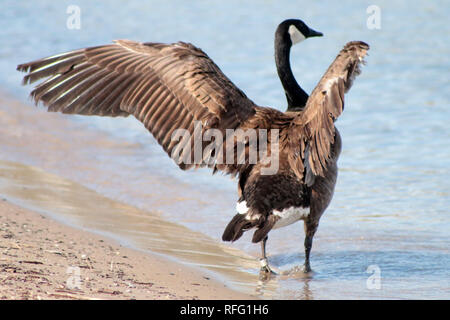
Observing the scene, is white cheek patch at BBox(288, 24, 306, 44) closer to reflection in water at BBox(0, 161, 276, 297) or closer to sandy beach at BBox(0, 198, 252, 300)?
reflection in water at BBox(0, 161, 276, 297)

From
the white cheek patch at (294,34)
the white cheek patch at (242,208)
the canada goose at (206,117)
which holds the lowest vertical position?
the white cheek patch at (242,208)

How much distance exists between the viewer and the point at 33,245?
5.50 meters

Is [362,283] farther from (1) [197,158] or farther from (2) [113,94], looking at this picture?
(2) [113,94]

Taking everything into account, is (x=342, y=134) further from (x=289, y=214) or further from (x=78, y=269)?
(x=78, y=269)

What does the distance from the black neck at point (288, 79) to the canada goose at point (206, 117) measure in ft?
1.60

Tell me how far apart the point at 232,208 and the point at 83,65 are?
2.42 metres

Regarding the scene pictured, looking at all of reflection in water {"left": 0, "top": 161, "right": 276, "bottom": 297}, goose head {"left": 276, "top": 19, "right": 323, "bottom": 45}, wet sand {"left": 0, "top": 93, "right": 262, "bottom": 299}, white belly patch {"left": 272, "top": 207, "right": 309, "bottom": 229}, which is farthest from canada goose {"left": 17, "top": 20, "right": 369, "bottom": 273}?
goose head {"left": 276, "top": 19, "right": 323, "bottom": 45}

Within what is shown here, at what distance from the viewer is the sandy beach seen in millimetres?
4516

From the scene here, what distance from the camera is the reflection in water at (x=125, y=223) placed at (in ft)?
19.7

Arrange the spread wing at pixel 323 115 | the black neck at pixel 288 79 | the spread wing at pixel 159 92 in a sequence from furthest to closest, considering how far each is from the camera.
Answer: the black neck at pixel 288 79
the spread wing at pixel 159 92
the spread wing at pixel 323 115

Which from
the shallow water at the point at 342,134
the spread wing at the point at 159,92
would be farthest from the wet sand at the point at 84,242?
the spread wing at the point at 159,92

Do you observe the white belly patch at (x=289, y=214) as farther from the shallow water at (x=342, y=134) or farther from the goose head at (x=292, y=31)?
the goose head at (x=292, y=31)

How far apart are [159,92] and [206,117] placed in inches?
19.6
